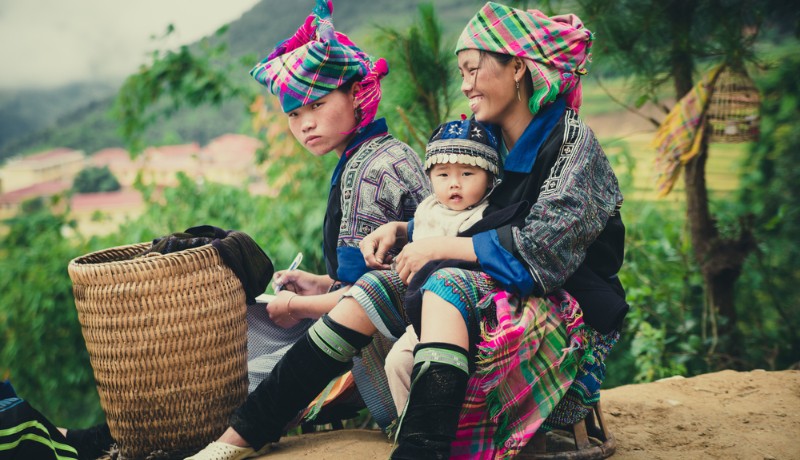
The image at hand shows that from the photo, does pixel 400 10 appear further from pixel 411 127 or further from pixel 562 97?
pixel 562 97

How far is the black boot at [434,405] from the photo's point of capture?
83.1 inches

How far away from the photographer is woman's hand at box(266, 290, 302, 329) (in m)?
2.98

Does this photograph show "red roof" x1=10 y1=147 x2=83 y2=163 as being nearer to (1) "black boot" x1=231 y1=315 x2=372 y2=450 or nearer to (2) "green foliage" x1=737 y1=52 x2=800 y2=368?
(1) "black boot" x1=231 y1=315 x2=372 y2=450

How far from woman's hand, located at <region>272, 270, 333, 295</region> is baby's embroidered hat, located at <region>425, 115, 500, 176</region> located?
2.89 feet

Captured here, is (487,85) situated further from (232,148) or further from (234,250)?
(232,148)

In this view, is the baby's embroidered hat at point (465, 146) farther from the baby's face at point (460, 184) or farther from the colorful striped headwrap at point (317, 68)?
the colorful striped headwrap at point (317, 68)

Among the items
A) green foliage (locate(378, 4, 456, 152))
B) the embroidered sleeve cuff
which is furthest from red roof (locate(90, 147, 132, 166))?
the embroidered sleeve cuff

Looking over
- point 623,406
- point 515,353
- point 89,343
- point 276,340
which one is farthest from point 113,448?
point 623,406

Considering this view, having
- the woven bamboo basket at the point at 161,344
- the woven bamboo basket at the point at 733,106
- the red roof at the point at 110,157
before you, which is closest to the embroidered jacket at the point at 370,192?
the woven bamboo basket at the point at 161,344

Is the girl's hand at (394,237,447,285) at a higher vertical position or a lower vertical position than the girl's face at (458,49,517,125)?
lower

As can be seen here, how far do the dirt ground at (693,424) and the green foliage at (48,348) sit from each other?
331 centimetres

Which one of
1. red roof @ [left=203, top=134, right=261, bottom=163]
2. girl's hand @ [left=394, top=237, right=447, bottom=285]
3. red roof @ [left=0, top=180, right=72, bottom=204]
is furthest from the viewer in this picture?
red roof @ [left=0, top=180, right=72, bottom=204]

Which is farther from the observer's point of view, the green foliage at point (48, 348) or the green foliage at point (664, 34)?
the green foliage at point (48, 348)

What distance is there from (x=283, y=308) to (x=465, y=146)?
3.41 feet
